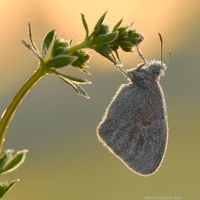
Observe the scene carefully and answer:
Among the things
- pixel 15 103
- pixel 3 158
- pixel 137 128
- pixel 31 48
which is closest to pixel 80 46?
pixel 31 48

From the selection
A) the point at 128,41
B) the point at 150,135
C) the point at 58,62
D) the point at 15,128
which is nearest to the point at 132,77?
the point at 150,135

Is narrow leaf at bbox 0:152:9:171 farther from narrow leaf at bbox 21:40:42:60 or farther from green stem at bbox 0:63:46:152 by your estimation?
narrow leaf at bbox 21:40:42:60

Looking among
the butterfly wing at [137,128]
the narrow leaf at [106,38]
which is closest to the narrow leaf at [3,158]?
the narrow leaf at [106,38]

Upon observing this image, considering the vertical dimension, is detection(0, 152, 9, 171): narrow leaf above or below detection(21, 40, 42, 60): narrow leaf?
below

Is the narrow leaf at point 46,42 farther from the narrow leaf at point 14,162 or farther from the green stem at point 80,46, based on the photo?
the narrow leaf at point 14,162

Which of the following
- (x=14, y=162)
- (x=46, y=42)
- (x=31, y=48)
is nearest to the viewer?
(x=14, y=162)

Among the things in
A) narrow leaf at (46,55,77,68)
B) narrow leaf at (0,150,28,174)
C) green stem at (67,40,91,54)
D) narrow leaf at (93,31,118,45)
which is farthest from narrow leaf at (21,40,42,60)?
narrow leaf at (0,150,28,174)

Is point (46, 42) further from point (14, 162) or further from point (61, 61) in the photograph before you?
point (14, 162)

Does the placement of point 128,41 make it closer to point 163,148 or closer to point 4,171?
point 4,171
